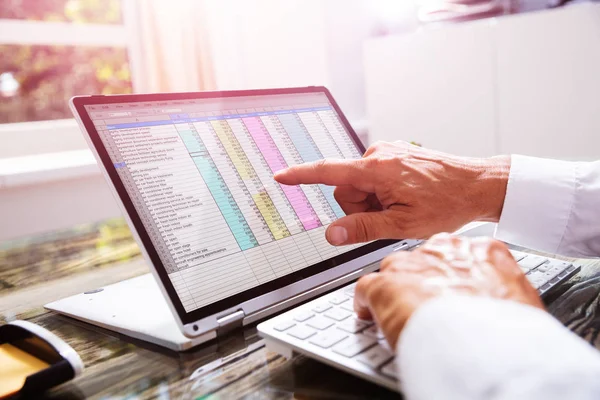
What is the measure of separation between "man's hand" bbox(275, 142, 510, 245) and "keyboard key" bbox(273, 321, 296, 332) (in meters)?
0.17

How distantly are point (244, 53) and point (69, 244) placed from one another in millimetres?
2018

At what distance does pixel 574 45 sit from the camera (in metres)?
2.05

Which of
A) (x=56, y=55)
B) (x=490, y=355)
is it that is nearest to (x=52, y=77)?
(x=56, y=55)

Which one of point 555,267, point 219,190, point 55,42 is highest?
point 55,42

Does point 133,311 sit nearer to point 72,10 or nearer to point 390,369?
point 390,369

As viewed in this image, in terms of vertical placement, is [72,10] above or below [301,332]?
above

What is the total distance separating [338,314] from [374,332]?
0.20 feet

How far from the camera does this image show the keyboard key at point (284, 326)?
54cm

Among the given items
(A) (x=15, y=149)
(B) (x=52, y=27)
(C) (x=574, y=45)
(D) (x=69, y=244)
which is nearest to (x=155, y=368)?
(D) (x=69, y=244)

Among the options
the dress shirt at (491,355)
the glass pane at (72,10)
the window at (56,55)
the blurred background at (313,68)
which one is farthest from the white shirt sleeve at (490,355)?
the glass pane at (72,10)

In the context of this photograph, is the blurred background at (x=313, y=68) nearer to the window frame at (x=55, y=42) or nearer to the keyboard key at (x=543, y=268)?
the window frame at (x=55, y=42)

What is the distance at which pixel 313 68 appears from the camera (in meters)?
2.86

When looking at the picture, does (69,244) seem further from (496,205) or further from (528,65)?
(528,65)

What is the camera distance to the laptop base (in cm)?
59
